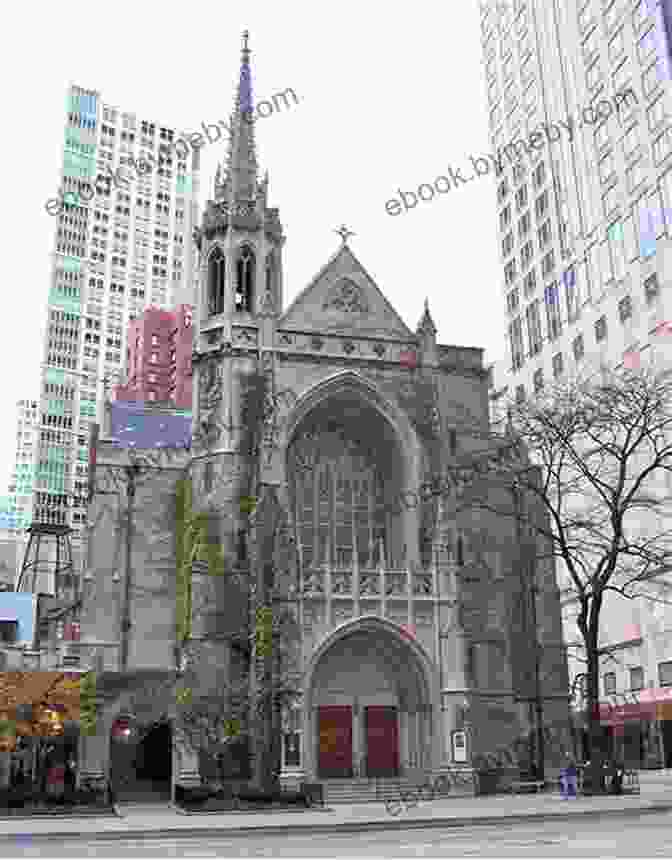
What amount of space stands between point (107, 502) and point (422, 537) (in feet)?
48.3

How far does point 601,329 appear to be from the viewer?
64625 millimetres

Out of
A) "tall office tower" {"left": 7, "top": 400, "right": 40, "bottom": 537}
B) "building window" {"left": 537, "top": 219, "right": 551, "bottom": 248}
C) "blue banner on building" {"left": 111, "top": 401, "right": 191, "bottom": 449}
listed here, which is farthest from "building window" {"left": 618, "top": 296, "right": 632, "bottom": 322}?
"tall office tower" {"left": 7, "top": 400, "right": 40, "bottom": 537}

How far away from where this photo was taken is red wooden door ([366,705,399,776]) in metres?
38.4

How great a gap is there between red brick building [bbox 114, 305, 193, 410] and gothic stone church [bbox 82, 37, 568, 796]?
73.1 m

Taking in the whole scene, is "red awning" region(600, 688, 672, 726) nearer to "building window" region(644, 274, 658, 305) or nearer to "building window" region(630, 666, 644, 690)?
"building window" region(630, 666, 644, 690)

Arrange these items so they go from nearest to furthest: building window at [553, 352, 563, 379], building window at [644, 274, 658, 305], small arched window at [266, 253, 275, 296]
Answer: small arched window at [266, 253, 275, 296] < building window at [644, 274, 658, 305] < building window at [553, 352, 563, 379]

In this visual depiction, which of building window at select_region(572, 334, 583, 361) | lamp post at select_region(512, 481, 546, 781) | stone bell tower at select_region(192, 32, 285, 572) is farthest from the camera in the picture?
building window at select_region(572, 334, 583, 361)

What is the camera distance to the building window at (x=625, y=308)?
60969mm

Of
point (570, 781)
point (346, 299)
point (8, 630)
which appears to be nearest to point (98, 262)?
point (8, 630)

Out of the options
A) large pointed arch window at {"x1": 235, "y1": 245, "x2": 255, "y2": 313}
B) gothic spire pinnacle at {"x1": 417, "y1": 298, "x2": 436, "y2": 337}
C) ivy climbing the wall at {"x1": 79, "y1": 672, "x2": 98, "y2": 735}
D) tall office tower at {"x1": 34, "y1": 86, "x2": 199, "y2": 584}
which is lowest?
ivy climbing the wall at {"x1": 79, "y1": 672, "x2": 98, "y2": 735}

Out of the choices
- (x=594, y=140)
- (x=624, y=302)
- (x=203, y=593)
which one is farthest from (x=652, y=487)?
(x=203, y=593)

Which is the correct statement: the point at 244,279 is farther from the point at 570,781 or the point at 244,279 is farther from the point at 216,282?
the point at 570,781

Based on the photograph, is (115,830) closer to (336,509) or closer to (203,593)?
(203,593)

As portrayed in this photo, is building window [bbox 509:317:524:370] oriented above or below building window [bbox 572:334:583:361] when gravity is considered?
above
